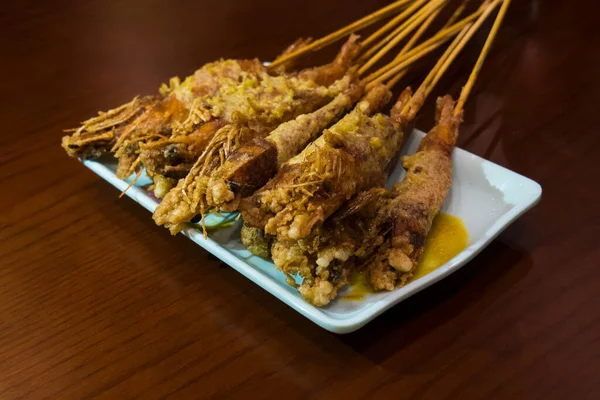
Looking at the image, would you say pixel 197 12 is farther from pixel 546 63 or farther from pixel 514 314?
pixel 514 314

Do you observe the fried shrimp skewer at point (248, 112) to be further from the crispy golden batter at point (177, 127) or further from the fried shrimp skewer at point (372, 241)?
the fried shrimp skewer at point (372, 241)

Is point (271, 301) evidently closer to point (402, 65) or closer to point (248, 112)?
point (248, 112)

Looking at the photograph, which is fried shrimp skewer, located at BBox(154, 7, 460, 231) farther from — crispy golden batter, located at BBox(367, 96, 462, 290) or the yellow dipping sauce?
the yellow dipping sauce

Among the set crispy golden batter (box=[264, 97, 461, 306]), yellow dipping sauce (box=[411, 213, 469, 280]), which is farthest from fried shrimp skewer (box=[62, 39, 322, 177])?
yellow dipping sauce (box=[411, 213, 469, 280])

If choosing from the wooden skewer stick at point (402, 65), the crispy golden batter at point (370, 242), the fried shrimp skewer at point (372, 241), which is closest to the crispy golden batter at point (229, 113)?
the wooden skewer stick at point (402, 65)

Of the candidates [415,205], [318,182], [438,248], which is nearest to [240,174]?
[318,182]

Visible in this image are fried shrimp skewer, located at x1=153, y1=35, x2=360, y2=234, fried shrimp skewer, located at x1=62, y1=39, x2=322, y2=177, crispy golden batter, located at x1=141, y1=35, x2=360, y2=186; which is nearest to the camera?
fried shrimp skewer, located at x1=153, y1=35, x2=360, y2=234
